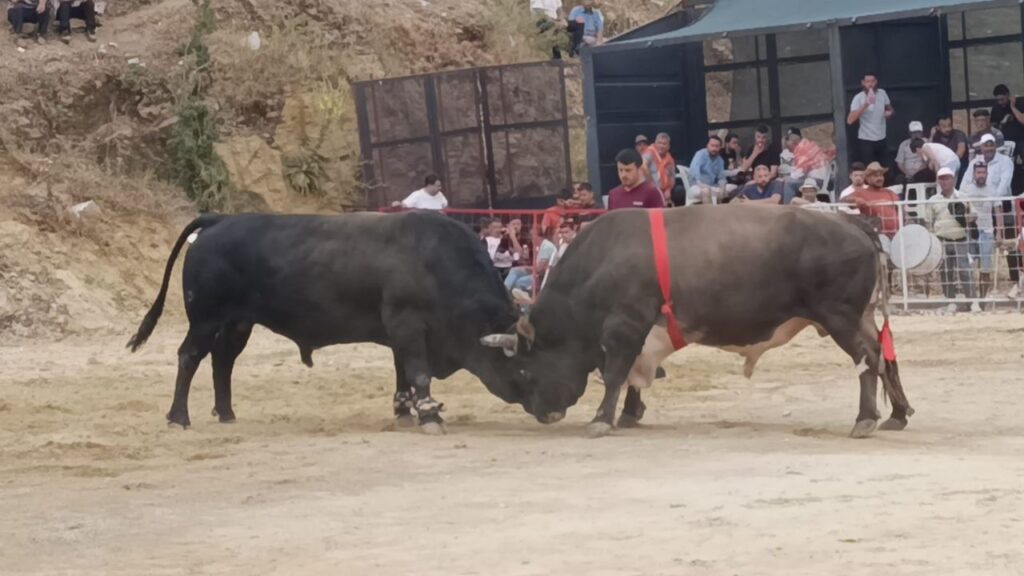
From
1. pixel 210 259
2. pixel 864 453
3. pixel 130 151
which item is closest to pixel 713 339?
pixel 864 453

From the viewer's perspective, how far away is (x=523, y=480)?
10.6 meters

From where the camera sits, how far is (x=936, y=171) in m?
20.6

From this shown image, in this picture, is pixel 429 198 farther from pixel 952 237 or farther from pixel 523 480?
pixel 523 480

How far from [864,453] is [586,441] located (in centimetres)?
192

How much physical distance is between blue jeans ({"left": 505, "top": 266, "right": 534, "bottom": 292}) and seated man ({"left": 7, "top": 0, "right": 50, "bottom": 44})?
28.2ft

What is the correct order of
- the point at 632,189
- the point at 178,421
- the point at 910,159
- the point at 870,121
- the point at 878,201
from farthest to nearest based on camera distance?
the point at 870,121 < the point at 910,159 < the point at 878,201 < the point at 632,189 < the point at 178,421

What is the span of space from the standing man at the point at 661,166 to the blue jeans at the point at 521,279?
2034 millimetres

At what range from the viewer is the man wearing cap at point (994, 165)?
19.3 meters

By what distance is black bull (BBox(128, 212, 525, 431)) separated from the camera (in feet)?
43.6

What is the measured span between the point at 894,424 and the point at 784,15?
10.5 meters

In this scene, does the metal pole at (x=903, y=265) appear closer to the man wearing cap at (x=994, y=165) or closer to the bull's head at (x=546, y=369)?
the man wearing cap at (x=994, y=165)

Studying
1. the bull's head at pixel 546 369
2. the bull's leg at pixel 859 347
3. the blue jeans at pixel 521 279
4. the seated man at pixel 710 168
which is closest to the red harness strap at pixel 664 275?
the bull's head at pixel 546 369

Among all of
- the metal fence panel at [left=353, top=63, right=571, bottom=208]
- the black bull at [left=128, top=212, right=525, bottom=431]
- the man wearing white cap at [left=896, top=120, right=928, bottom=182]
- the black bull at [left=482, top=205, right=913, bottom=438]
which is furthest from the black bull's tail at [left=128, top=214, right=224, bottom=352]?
the metal fence panel at [left=353, top=63, right=571, bottom=208]

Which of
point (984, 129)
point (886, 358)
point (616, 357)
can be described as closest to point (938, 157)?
point (984, 129)
